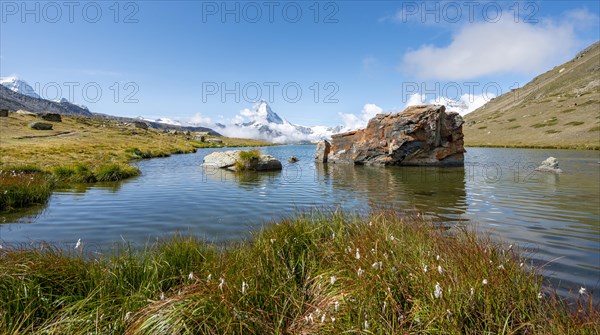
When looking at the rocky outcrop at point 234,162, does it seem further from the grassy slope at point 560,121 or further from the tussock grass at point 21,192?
the grassy slope at point 560,121

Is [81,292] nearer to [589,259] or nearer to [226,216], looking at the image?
[226,216]

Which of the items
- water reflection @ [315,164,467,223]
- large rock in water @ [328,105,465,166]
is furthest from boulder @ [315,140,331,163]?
water reflection @ [315,164,467,223]

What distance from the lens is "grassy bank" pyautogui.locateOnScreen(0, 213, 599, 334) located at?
3598 millimetres

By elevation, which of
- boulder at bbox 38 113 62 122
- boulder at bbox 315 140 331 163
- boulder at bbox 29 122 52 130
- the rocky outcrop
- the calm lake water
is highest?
boulder at bbox 38 113 62 122

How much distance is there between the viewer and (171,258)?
18.0ft

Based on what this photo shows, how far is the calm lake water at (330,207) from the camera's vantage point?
872 cm

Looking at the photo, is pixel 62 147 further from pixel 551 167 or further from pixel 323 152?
pixel 551 167

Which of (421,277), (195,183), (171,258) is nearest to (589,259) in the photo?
(421,277)

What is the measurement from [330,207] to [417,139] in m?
25.9

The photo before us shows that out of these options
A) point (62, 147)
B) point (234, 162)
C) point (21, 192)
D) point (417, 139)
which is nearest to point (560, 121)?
point (417, 139)

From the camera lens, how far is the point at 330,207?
13.7 metres

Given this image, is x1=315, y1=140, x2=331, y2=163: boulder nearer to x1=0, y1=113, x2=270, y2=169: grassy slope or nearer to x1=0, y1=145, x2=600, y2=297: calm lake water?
x1=0, y1=145, x2=600, y2=297: calm lake water

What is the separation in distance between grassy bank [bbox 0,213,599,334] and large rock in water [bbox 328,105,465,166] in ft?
105

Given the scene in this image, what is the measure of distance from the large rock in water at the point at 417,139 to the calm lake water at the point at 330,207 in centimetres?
1367
